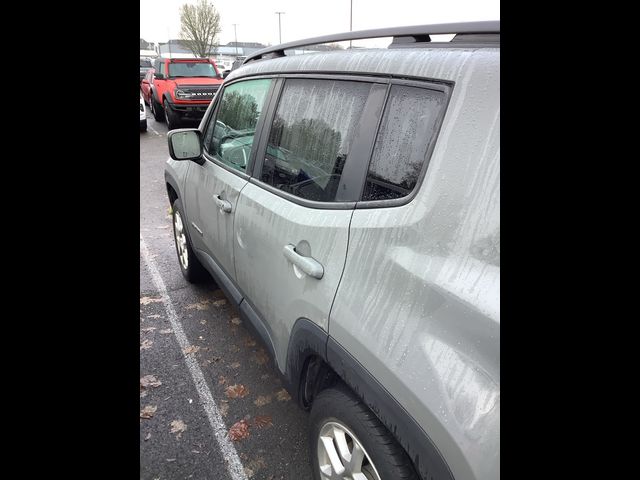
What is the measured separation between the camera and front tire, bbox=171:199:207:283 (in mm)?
3768

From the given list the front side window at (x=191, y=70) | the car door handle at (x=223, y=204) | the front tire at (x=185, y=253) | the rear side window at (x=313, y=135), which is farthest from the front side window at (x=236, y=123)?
the front side window at (x=191, y=70)

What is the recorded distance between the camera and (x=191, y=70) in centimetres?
1369

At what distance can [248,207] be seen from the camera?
2.27m

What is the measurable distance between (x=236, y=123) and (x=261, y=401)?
5.90ft

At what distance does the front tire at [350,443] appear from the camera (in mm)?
1350

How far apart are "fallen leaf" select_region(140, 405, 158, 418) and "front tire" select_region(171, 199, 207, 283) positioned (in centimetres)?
146

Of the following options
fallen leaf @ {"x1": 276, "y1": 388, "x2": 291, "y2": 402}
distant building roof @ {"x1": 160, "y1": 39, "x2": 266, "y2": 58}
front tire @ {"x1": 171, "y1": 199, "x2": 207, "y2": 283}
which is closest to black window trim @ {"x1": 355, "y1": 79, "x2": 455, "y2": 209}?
fallen leaf @ {"x1": 276, "y1": 388, "x2": 291, "y2": 402}

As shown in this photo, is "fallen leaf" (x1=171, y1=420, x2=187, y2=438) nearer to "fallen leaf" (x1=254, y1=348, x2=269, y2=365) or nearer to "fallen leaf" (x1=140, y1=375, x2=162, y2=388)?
"fallen leaf" (x1=140, y1=375, x2=162, y2=388)

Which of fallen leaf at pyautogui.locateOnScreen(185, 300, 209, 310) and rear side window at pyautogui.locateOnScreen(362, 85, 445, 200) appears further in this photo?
fallen leaf at pyautogui.locateOnScreen(185, 300, 209, 310)

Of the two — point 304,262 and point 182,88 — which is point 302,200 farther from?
point 182,88

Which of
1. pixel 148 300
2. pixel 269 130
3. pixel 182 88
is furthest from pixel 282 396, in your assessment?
pixel 182 88

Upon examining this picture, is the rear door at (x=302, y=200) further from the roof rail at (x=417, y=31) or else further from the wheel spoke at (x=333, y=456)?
the wheel spoke at (x=333, y=456)

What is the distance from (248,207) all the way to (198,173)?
3.58 ft
